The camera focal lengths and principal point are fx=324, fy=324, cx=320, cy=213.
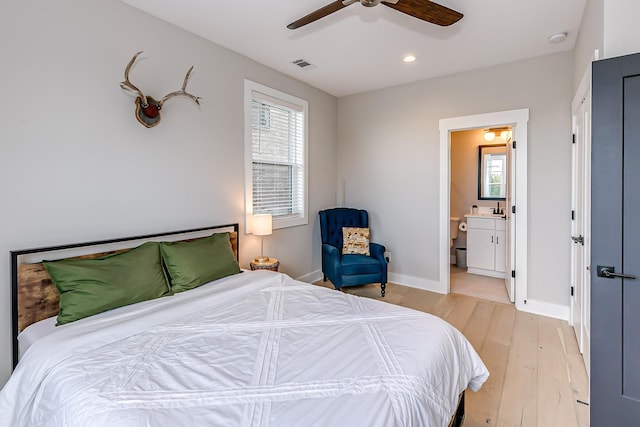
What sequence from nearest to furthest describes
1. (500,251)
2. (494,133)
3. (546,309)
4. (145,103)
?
1. (145,103)
2. (546,309)
3. (500,251)
4. (494,133)

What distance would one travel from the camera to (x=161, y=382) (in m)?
1.28

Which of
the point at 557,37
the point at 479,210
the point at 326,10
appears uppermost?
the point at 557,37

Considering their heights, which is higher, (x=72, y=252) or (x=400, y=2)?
(x=400, y=2)

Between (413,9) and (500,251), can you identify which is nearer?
(413,9)

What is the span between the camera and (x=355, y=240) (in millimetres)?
4273

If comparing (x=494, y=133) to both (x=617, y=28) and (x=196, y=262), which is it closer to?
(x=617, y=28)

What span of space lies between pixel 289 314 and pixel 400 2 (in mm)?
1898

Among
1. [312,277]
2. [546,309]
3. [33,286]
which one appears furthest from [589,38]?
[33,286]

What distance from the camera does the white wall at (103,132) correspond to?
6.27 ft

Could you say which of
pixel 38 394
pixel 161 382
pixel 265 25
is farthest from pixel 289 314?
pixel 265 25

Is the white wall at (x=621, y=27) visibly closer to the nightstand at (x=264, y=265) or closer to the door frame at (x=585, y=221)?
the door frame at (x=585, y=221)

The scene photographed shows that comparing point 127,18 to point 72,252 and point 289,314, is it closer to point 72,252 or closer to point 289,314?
point 72,252

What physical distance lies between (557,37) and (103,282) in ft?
13.3

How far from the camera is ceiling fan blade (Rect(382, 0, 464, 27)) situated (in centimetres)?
181
